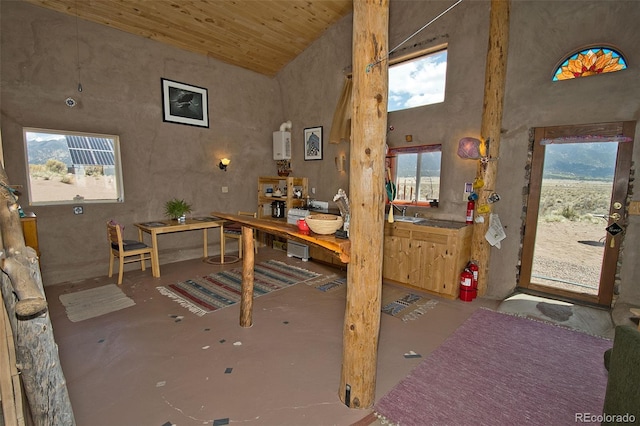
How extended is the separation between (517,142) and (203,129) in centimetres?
494

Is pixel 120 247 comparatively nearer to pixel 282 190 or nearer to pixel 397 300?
pixel 282 190

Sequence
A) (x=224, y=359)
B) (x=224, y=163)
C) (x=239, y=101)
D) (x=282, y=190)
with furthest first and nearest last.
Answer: (x=282, y=190) < (x=239, y=101) < (x=224, y=163) < (x=224, y=359)

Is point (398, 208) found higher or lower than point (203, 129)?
lower

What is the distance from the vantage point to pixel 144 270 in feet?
15.3

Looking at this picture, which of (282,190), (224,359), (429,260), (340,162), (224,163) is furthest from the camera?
(282,190)

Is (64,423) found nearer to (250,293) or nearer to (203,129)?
(250,293)

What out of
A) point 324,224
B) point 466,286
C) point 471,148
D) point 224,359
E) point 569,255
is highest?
point 471,148

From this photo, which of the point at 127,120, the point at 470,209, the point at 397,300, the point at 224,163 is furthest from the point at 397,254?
the point at 127,120

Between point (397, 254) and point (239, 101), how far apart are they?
4231mm

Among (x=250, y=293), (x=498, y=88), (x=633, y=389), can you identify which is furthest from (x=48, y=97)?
(x=633, y=389)

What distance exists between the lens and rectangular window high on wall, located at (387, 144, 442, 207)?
4.25 meters

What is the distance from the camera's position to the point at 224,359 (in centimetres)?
245

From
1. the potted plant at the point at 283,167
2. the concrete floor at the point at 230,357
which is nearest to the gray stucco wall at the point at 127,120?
the potted plant at the point at 283,167

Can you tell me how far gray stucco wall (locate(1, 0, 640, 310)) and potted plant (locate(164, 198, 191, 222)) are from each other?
5.9 inches
